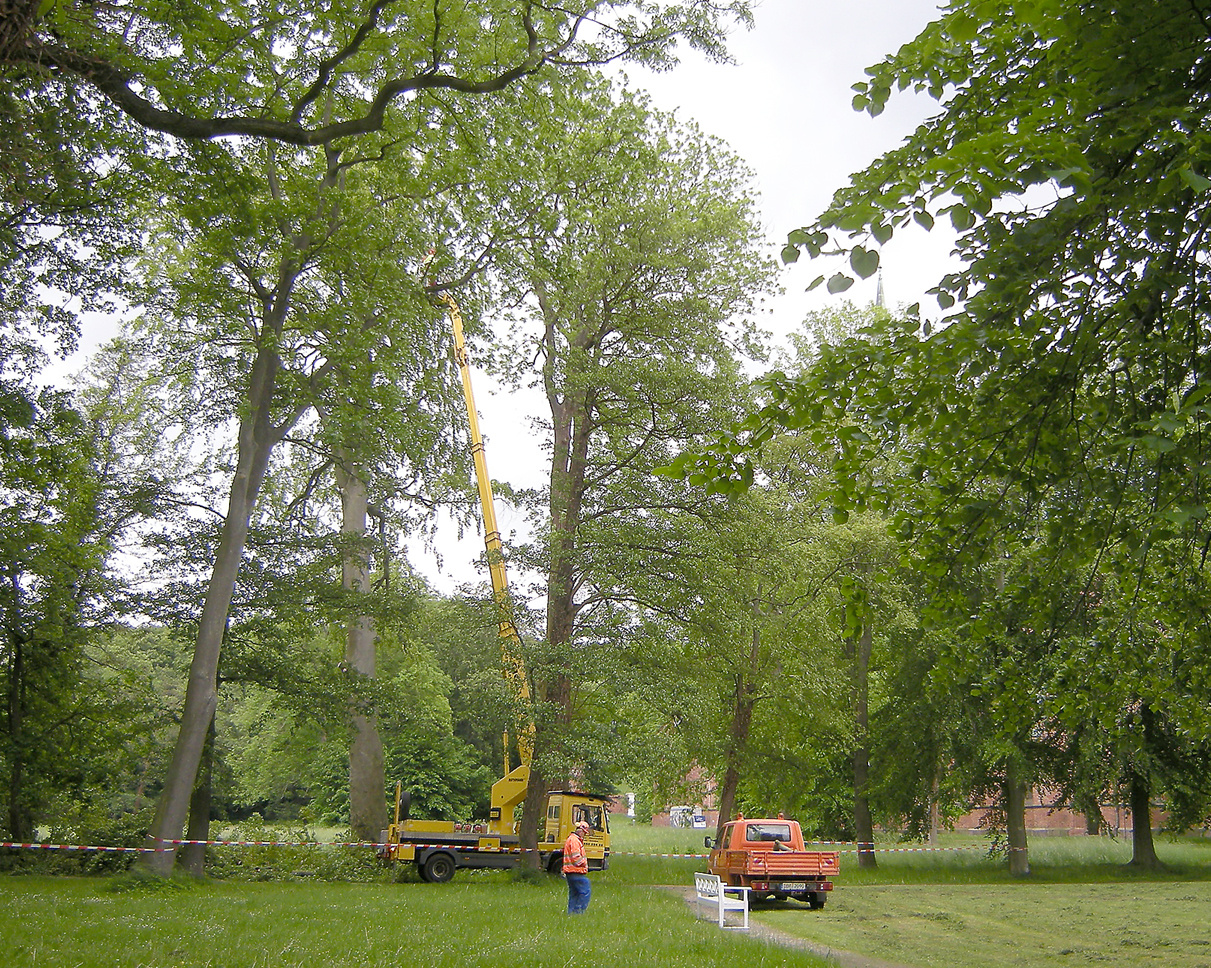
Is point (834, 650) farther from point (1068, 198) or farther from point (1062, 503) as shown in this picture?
point (1068, 198)

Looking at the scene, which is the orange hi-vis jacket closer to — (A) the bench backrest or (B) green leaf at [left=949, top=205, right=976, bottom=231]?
(A) the bench backrest

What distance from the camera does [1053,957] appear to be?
12336 mm

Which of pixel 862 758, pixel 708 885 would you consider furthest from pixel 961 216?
pixel 862 758

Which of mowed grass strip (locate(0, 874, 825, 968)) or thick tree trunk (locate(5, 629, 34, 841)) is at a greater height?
thick tree trunk (locate(5, 629, 34, 841))

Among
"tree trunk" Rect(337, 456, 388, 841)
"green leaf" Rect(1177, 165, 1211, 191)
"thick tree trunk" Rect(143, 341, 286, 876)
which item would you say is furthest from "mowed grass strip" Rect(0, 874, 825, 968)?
"tree trunk" Rect(337, 456, 388, 841)

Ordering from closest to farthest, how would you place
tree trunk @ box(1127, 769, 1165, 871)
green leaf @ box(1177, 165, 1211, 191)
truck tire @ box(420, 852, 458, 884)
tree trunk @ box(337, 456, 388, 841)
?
green leaf @ box(1177, 165, 1211, 191), truck tire @ box(420, 852, 458, 884), tree trunk @ box(337, 456, 388, 841), tree trunk @ box(1127, 769, 1165, 871)

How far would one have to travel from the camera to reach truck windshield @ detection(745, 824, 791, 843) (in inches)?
839

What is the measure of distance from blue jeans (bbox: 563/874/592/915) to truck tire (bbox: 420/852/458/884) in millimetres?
9900

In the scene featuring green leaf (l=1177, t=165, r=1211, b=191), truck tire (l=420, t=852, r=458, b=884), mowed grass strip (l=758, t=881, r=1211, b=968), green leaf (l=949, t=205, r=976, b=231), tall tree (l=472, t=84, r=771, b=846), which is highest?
tall tree (l=472, t=84, r=771, b=846)

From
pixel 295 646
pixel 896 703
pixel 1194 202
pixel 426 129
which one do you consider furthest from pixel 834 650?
pixel 1194 202

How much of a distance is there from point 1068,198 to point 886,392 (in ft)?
5.47

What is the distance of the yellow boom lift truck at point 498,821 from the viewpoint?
2161 cm

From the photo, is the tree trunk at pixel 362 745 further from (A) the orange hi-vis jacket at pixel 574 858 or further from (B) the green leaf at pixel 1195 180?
(B) the green leaf at pixel 1195 180

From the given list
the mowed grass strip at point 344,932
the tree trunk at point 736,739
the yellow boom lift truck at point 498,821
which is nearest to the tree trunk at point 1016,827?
the tree trunk at point 736,739
